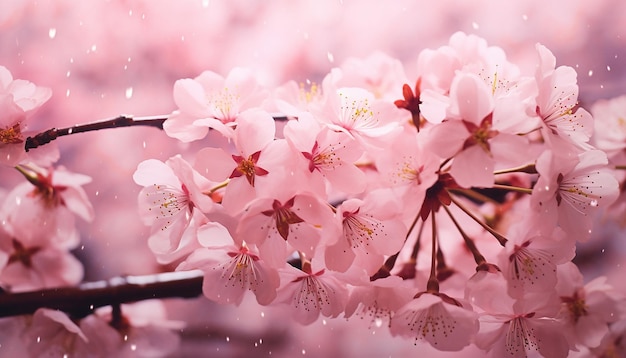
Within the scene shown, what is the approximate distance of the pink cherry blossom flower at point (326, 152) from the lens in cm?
49

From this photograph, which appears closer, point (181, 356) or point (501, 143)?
point (501, 143)

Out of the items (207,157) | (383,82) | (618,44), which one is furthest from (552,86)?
(618,44)

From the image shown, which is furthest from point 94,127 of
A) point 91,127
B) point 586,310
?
point 586,310

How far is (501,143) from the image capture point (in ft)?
1.54

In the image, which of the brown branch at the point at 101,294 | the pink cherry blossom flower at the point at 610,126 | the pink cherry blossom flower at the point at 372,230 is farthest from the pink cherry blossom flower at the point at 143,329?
the pink cherry blossom flower at the point at 610,126

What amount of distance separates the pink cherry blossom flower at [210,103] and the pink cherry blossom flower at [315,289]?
0.14 m

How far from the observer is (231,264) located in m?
0.53

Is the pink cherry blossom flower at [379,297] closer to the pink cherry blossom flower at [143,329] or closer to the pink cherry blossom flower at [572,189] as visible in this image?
the pink cherry blossom flower at [572,189]

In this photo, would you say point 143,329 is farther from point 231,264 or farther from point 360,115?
point 360,115

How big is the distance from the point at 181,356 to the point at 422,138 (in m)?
0.42

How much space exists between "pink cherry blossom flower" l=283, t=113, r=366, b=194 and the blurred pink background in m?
0.32

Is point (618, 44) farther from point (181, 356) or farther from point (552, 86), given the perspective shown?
point (181, 356)

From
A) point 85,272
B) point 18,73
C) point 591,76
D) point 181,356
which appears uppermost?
point 18,73

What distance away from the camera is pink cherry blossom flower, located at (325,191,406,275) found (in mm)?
511
